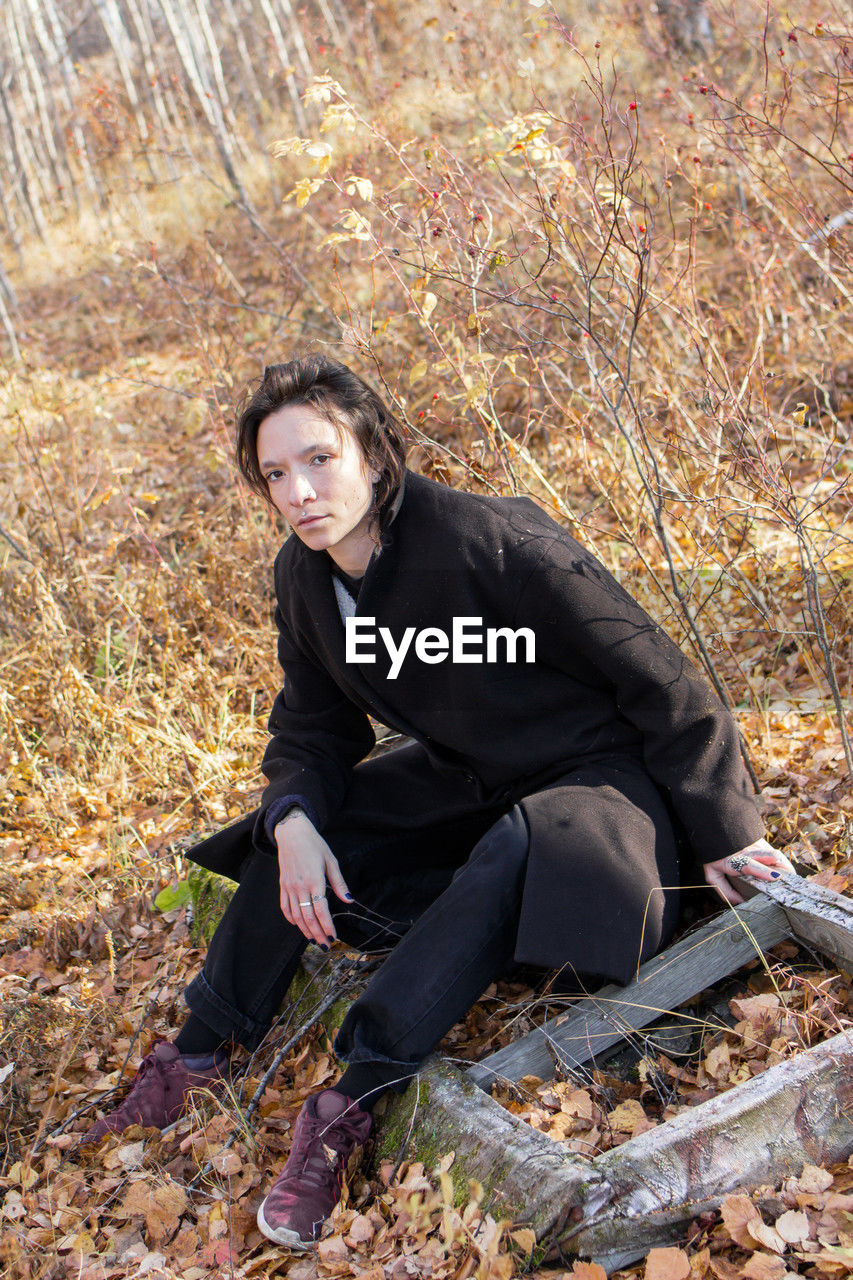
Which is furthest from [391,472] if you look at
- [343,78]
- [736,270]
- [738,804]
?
[343,78]

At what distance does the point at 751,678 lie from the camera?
3.78m

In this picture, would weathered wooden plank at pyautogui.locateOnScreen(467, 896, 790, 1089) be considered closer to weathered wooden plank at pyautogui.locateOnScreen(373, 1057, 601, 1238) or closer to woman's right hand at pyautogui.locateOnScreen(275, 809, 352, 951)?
weathered wooden plank at pyautogui.locateOnScreen(373, 1057, 601, 1238)

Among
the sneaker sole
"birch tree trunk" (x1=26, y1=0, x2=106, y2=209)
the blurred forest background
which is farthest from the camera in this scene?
"birch tree trunk" (x1=26, y1=0, x2=106, y2=209)

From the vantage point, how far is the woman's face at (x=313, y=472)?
2.42m

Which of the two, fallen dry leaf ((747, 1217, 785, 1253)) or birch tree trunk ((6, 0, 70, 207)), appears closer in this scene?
fallen dry leaf ((747, 1217, 785, 1253))

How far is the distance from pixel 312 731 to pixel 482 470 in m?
1.36

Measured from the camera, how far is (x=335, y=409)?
2.50 meters

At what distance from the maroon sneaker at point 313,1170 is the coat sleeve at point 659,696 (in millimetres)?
1014

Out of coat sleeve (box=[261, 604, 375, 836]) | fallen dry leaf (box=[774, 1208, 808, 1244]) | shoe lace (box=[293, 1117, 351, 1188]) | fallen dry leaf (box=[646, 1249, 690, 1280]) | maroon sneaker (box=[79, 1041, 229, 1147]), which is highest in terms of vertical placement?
coat sleeve (box=[261, 604, 375, 836])

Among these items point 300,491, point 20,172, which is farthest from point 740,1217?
point 20,172

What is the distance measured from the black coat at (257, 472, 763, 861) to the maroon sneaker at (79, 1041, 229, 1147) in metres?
0.65

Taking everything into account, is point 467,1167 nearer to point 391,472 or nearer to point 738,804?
point 738,804

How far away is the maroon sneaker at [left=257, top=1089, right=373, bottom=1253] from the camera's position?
2.04m

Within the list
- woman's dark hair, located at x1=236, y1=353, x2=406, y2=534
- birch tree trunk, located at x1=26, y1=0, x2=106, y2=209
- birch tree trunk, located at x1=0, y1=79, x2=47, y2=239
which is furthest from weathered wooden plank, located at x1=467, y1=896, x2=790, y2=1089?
birch tree trunk, located at x1=0, y1=79, x2=47, y2=239
